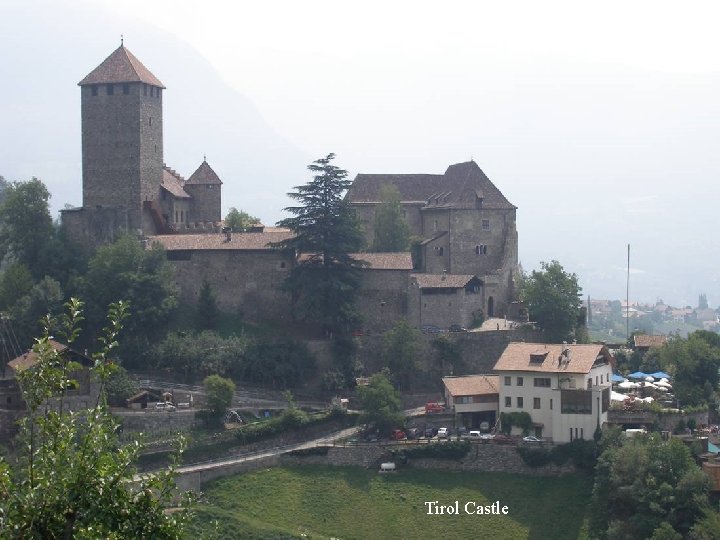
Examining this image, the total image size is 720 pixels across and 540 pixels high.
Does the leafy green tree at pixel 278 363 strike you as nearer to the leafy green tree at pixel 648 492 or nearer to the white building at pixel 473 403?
the white building at pixel 473 403

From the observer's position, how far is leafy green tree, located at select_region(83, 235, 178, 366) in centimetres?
6203

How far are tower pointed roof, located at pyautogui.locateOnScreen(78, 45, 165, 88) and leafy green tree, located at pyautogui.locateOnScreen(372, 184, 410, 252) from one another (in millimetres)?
13679

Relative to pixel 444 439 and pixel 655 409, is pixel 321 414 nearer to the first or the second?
pixel 444 439

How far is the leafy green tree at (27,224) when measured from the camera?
220ft

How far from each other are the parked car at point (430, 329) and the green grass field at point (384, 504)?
10511 millimetres

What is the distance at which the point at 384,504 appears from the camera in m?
53.6

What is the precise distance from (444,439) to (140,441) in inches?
1559

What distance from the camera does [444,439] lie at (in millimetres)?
57531

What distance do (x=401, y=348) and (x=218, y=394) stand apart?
9.27 m

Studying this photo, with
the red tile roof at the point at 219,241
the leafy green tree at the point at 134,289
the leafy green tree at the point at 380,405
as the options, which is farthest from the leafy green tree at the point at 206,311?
the leafy green tree at the point at 380,405

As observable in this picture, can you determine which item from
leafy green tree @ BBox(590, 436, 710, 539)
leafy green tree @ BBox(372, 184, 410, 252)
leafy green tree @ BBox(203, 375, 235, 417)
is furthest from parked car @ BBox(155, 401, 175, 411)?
leafy green tree @ BBox(590, 436, 710, 539)

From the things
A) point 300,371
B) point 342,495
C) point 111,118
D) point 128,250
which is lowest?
point 342,495

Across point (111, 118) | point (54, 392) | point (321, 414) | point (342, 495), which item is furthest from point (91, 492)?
point (111, 118)

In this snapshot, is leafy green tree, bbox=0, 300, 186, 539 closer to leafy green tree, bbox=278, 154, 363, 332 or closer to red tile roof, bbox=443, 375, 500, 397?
red tile roof, bbox=443, 375, 500, 397
